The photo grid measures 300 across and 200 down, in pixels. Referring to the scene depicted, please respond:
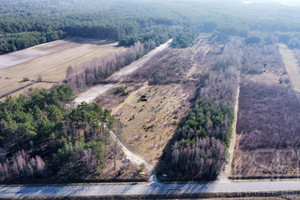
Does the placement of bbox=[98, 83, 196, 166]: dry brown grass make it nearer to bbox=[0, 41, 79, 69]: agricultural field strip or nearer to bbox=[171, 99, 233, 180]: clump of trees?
bbox=[171, 99, 233, 180]: clump of trees

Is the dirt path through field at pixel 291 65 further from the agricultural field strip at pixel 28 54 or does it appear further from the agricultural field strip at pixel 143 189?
the agricultural field strip at pixel 28 54

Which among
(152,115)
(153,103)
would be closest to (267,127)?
(152,115)

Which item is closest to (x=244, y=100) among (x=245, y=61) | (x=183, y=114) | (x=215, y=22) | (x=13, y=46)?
(x=183, y=114)

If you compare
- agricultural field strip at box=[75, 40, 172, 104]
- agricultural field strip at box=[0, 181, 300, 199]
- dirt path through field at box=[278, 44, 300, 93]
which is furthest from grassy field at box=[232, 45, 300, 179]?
agricultural field strip at box=[75, 40, 172, 104]

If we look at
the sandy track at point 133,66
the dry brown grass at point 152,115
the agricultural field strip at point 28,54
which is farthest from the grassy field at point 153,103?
the agricultural field strip at point 28,54

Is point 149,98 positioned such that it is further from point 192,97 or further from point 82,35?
point 82,35

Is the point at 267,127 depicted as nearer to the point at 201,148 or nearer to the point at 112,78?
the point at 201,148
